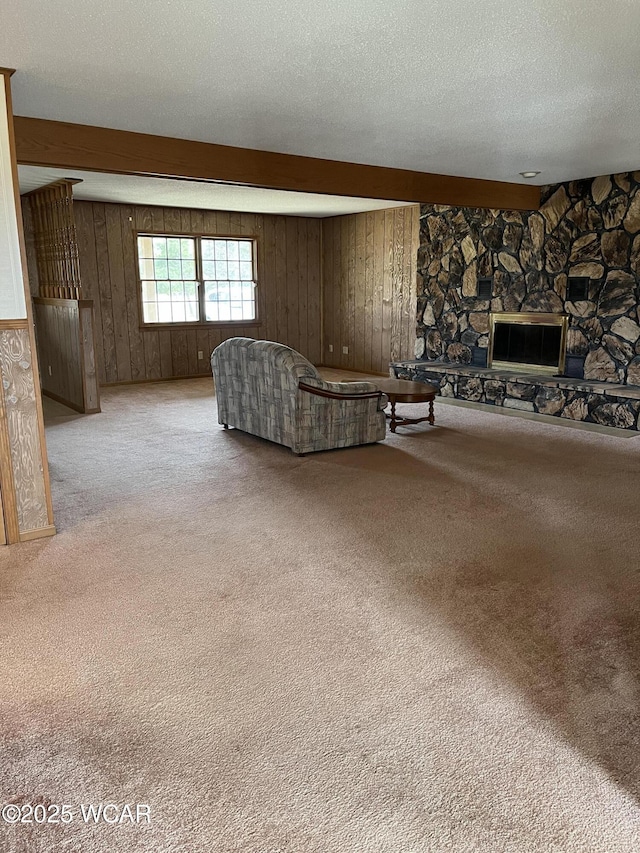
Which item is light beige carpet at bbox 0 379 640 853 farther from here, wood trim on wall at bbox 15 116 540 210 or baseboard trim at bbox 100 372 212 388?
baseboard trim at bbox 100 372 212 388

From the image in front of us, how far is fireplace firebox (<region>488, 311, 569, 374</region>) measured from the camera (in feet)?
Result: 22.5

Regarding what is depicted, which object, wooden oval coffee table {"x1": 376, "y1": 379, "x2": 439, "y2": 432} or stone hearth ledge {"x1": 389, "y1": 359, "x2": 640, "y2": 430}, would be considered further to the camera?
stone hearth ledge {"x1": 389, "y1": 359, "x2": 640, "y2": 430}

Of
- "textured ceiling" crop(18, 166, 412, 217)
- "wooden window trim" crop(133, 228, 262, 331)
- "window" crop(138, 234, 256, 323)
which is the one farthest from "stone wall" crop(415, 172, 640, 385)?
"window" crop(138, 234, 256, 323)

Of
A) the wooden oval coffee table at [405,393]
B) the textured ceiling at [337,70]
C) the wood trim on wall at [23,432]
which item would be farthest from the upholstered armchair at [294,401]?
the wood trim on wall at [23,432]

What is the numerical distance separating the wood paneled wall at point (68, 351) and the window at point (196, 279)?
147 centimetres

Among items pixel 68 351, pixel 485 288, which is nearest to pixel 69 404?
pixel 68 351

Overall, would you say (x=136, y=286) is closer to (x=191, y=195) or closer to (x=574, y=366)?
(x=191, y=195)

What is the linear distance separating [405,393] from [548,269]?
98.1 inches

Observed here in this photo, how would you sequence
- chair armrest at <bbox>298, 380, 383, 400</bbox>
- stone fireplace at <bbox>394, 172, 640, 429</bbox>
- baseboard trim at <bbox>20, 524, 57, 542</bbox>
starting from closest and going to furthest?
baseboard trim at <bbox>20, 524, 57, 542</bbox> → chair armrest at <bbox>298, 380, 383, 400</bbox> → stone fireplace at <bbox>394, 172, 640, 429</bbox>

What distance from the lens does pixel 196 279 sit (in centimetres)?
938

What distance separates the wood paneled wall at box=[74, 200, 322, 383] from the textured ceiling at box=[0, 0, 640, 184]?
4.78 meters

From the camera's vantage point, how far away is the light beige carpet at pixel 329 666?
67.1 inches

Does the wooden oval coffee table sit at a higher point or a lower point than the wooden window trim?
lower

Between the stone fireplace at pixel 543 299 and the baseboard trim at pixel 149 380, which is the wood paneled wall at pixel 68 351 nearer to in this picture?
the baseboard trim at pixel 149 380
